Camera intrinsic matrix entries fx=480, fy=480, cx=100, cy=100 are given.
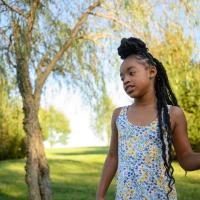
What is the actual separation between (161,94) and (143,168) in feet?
1.26

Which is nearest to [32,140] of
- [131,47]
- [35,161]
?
[35,161]

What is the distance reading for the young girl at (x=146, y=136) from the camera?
219cm

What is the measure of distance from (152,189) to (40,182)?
6.07 metres

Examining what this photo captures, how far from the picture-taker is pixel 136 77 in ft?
7.45

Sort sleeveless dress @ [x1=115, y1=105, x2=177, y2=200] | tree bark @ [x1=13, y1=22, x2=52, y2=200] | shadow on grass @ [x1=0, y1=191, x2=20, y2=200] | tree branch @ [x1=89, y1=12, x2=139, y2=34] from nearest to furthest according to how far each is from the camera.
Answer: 1. sleeveless dress @ [x1=115, y1=105, x2=177, y2=200]
2. tree bark @ [x1=13, y1=22, x2=52, y2=200]
3. tree branch @ [x1=89, y1=12, x2=139, y2=34]
4. shadow on grass @ [x1=0, y1=191, x2=20, y2=200]

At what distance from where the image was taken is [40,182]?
8.04 meters

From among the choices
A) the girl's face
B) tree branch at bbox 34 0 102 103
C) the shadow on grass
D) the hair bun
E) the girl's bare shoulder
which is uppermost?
tree branch at bbox 34 0 102 103

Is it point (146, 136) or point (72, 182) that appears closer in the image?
point (146, 136)

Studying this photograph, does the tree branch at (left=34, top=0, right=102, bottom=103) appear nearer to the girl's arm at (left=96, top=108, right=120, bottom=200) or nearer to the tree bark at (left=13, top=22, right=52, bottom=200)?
the tree bark at (left=13, top=22, right=52, bottom=200)

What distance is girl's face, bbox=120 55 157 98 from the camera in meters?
2.27

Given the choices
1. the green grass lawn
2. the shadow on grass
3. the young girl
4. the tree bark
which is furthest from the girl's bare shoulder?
the shadow on grass

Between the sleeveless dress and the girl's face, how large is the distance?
6.3 inches

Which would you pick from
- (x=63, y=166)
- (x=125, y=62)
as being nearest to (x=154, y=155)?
(x=125, y=62)

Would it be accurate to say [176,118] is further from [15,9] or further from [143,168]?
[15,9]
